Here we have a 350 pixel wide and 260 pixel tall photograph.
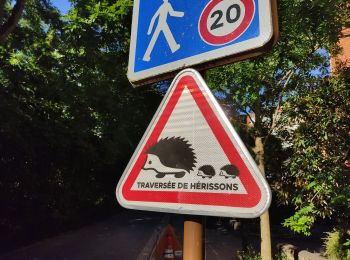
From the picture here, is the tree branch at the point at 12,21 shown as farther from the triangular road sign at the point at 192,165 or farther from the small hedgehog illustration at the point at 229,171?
the small hedgehog illustration at the point at 229,171

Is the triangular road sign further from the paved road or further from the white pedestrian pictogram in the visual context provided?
the paved road

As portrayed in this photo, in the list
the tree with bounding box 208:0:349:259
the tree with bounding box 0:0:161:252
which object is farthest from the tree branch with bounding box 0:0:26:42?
the tree with bounding box 208:0:349:259

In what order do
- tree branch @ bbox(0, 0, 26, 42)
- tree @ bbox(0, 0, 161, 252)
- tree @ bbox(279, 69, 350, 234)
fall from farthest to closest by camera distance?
tree branch @ bbox(0, 0, 26, 42), tree @ bbox(0, 0, 161, 252), tree @ bbox(279, 69, 350, 234)

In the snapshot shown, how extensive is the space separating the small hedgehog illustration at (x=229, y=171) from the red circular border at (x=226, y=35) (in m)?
0.57

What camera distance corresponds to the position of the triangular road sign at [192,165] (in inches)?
55.9

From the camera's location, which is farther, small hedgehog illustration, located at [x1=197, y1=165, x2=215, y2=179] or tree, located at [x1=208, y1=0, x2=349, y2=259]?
tree, located at [x1=208, y1=0, x2=349, y2=259]

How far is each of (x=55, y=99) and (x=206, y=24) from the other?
1063cm

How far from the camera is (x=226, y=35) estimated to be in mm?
1653

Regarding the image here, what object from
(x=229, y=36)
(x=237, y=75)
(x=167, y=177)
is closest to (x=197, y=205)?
(x=167, y=177)

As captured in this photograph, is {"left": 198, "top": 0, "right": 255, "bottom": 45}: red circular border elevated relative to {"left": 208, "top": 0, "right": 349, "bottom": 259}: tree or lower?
lower

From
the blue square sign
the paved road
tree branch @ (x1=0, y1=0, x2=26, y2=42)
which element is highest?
tree branch @ (x1=0, y1=0, x2=26, y2=42)

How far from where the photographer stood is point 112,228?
1700 centimetres

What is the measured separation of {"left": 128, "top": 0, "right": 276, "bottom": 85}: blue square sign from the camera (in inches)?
61.5

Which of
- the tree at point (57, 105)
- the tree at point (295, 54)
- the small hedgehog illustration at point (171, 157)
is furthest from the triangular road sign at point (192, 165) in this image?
the tree at point (57, 105)
